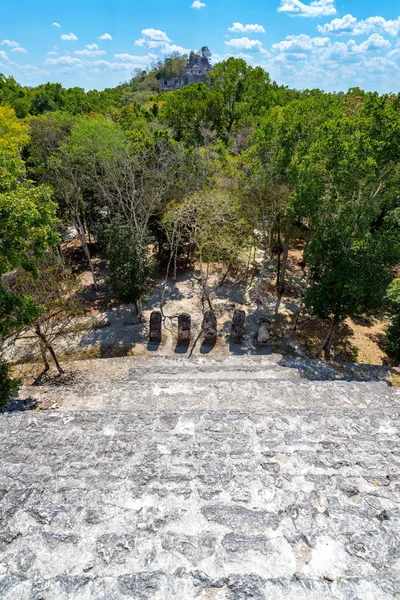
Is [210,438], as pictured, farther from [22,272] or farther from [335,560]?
[22,272]

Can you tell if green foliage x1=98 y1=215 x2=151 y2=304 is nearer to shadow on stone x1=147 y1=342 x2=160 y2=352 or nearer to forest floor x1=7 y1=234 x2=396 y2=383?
forest floor x1=7 y1=234 x2=396 y2=383

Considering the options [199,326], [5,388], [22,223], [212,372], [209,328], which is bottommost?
[199,326]

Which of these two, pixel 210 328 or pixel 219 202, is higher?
pixel 219 202

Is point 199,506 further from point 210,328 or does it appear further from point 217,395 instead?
point 210,328

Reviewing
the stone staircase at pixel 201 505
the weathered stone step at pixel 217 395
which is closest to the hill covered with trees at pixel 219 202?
the weathered stone step at pixel 217 395

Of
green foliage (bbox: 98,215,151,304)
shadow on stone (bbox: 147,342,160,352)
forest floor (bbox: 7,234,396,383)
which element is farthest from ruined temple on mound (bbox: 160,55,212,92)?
shadow on stone (bbox: 147,342,160,352)

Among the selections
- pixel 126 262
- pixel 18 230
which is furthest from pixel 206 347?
pixel 18 230

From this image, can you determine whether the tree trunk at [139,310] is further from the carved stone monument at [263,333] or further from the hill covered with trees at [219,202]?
the carved stone monument at [263,333]
